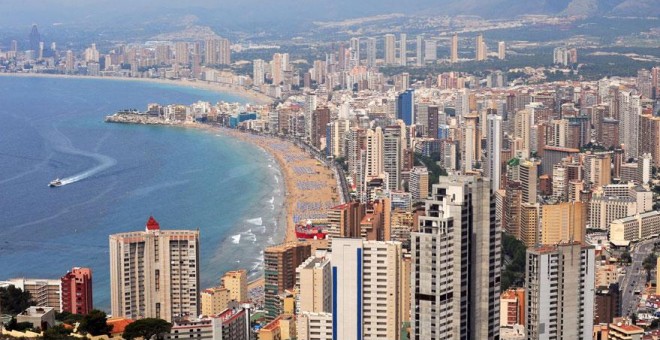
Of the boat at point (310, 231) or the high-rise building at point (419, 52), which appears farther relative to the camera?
the high-rise building at point (419, 52)

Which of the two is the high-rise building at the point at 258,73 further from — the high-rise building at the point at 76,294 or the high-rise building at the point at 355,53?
the high-rise building at the point at 76,294

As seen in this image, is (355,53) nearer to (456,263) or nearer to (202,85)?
(202,85)

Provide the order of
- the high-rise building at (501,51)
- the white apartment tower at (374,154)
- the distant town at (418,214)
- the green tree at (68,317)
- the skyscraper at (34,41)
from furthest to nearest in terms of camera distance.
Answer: the skyscraper at (34,41) → the high-rise building at (501,51) → the white apartment tower at (374,154) → the green tree at (68,317) → the distant town at (418,214)

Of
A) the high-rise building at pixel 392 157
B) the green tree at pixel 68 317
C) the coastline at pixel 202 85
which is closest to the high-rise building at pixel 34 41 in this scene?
the coastline at pixel 202 85

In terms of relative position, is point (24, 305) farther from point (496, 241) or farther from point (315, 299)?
point (496, 241)

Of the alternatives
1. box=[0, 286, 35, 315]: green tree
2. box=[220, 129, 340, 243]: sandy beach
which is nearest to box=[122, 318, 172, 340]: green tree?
box=[0, 286, 35, 315]: green tree

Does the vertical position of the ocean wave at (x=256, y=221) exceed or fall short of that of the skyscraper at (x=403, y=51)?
it falls short

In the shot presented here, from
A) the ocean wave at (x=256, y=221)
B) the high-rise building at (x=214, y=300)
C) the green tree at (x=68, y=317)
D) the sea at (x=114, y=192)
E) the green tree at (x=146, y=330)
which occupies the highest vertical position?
the green tree at (x=146, y=330)
